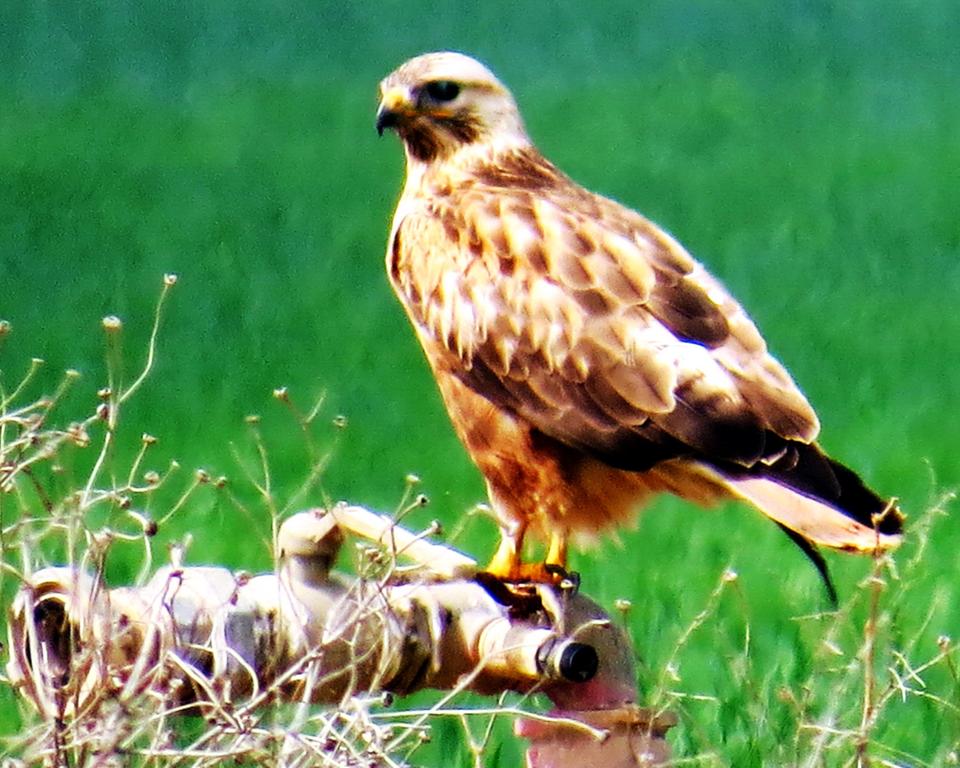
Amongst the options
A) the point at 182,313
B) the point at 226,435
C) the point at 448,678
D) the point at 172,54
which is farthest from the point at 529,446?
the point at 172,54

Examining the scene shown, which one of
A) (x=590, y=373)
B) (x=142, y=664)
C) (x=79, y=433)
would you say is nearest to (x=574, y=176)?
(x=590, y=373)

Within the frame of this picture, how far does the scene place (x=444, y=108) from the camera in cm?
437

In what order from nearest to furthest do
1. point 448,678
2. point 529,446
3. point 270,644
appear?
point 270,644
point 448,678
point 529,446

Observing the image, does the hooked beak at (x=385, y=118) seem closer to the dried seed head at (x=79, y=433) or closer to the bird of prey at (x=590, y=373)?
the bird of prey at (x=590, y=373)

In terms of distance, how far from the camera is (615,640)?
335cm

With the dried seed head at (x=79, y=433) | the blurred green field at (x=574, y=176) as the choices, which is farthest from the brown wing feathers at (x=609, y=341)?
the dried seed head at (x=79, y=433)

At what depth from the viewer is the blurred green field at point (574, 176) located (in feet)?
18.2

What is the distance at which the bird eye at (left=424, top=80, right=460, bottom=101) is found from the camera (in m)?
4.37

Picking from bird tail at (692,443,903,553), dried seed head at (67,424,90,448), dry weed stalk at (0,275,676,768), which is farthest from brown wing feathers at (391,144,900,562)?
dried seed head at (67,424,90,448)

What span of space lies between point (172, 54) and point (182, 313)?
4.32 m

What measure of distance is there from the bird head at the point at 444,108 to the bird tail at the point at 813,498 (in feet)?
3.50

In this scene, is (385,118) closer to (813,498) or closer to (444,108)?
(444,108)

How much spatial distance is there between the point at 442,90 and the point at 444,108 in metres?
0.04

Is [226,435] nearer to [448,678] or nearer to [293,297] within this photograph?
[293,297]
